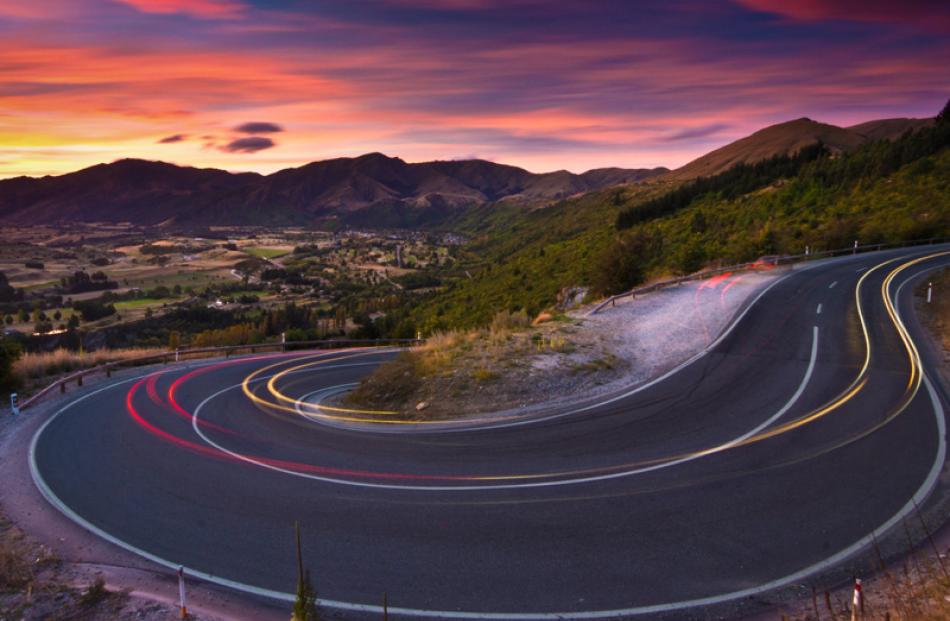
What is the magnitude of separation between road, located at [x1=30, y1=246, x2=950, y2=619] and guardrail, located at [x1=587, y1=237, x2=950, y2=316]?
9427mm

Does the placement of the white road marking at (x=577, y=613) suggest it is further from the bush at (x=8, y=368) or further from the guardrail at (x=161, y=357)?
the bush at (x=8, y=368)

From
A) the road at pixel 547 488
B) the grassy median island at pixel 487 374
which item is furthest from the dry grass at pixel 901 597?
the grassy median island at pixel 487 374

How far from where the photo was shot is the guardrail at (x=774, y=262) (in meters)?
25.3

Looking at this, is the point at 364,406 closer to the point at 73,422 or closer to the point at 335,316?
the point at 73,422

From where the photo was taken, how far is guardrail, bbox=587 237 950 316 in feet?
83.1

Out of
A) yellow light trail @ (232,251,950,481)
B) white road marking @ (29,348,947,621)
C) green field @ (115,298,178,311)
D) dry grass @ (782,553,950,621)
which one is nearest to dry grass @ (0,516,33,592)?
white road marking @ (29,348,947,621)

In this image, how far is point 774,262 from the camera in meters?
34.8

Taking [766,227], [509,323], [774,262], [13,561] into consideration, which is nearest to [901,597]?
[13,561]

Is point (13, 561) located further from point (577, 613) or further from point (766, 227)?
point (766, 227)

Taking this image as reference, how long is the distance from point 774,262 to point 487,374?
94.2 ft

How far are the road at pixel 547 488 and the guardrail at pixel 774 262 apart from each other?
30.9 ft

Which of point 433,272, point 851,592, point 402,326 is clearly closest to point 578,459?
point 851,592

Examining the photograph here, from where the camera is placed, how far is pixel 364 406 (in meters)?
14.8

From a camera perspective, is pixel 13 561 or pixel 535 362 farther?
pixel 535 362
